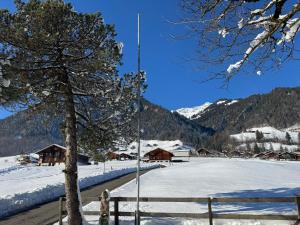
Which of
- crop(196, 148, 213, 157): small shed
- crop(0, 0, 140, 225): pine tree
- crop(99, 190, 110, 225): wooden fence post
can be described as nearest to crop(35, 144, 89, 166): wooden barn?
crop(0, 0, 140, 225): pine tree

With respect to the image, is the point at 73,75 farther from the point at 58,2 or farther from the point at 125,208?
the point at 125,208

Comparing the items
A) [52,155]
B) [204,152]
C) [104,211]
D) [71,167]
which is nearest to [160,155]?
[52,155]

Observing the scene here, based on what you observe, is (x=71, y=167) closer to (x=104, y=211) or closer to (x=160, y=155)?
(x=104, y=211)

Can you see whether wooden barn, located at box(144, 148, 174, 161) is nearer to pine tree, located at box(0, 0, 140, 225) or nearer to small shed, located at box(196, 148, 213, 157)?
small shed, located at box(196, 148, 213, 157)

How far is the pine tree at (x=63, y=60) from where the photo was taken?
15.1m

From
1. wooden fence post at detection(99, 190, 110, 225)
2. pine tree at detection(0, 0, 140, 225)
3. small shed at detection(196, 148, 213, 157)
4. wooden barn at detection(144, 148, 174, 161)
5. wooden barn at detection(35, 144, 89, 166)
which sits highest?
small shed at detection(196, 148, 213, 157)

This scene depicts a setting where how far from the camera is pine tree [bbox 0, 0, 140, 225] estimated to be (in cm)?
1509

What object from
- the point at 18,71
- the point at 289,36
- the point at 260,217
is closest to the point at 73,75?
the point at 18,71

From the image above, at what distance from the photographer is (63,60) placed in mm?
15633

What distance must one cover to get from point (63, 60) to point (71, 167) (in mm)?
4527

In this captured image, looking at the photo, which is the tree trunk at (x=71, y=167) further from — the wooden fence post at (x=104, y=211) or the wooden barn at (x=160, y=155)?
the wooden barn at (x=160, y=155)

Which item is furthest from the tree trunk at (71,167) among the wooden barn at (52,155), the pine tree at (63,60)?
the wooden barn at (52,155)

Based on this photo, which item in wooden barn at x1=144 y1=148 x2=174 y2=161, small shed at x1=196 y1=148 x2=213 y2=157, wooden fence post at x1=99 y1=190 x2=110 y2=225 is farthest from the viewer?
small shed at x1=196 y1=148 x2=213 y2=157

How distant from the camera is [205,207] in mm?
20312
